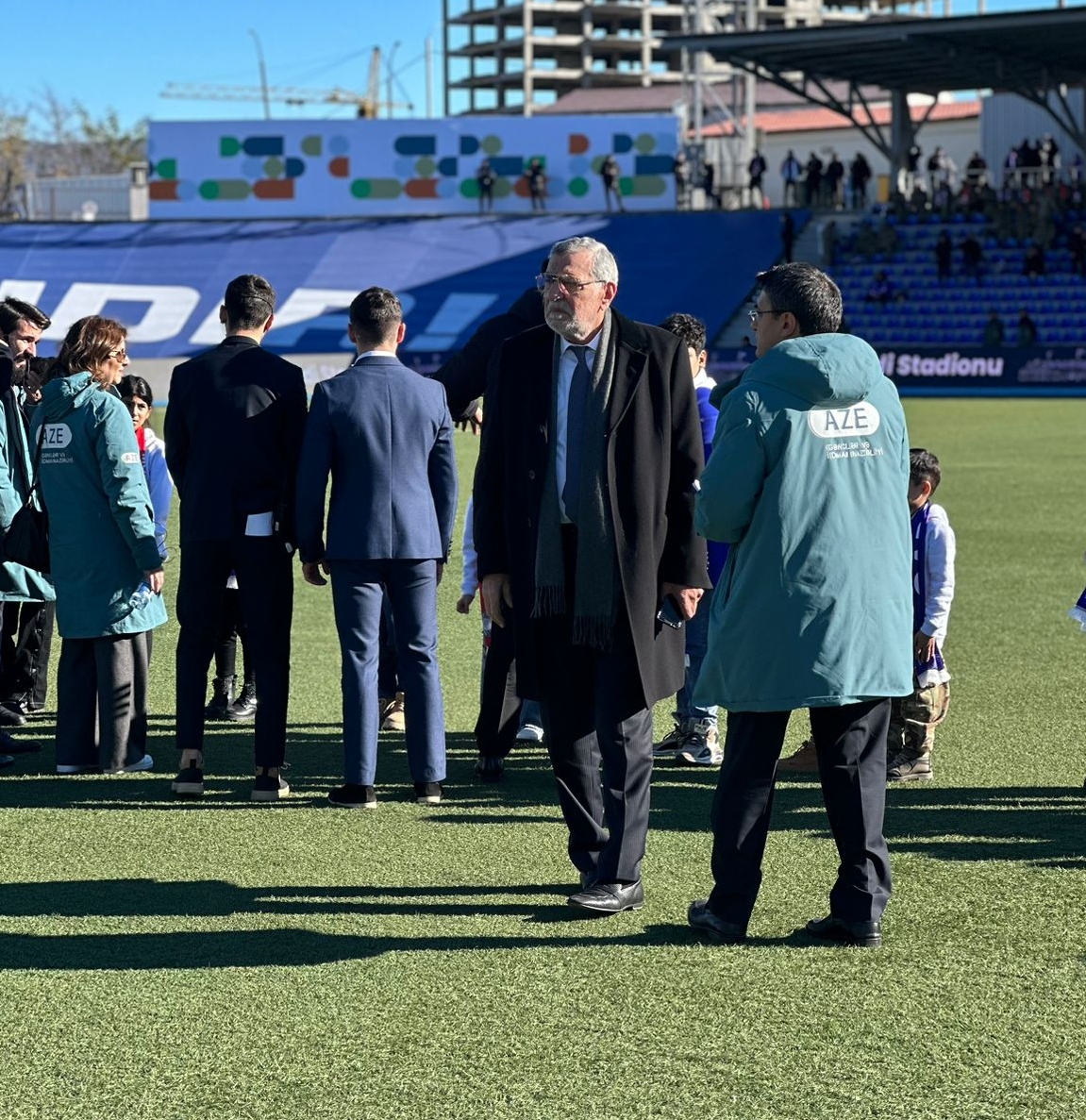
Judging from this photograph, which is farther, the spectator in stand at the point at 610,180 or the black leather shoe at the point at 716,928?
the spectator in stand at the point at 610,180

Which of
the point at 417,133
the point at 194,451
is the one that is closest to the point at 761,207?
the point at 417,133

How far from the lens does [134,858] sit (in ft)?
18.9

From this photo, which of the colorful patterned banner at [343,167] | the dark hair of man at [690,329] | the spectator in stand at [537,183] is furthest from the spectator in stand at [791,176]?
the dark hair of man at [690,329]

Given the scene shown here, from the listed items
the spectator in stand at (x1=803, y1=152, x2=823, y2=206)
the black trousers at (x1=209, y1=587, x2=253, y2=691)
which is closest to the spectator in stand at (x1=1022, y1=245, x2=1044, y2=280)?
the spectator in stand at (x1=803, y1=152, x2=823, y2=206)

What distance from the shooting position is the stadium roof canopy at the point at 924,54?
4031 cm

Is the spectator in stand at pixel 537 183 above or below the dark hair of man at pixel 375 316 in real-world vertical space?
above

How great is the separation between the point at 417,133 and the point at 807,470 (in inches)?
1925

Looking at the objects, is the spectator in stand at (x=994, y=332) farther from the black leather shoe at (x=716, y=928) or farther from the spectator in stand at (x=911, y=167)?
the black leather shoe at (x=716, y=928)

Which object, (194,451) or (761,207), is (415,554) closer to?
(194,451)

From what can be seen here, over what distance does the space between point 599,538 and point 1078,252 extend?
38367 mm

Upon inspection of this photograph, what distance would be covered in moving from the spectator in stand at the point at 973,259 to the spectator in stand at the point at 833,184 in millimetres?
6448

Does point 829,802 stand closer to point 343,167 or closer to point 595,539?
point 595,539

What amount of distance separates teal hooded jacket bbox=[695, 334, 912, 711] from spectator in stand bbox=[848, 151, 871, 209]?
1677 inches

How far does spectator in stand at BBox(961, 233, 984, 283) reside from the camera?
41.3 m
